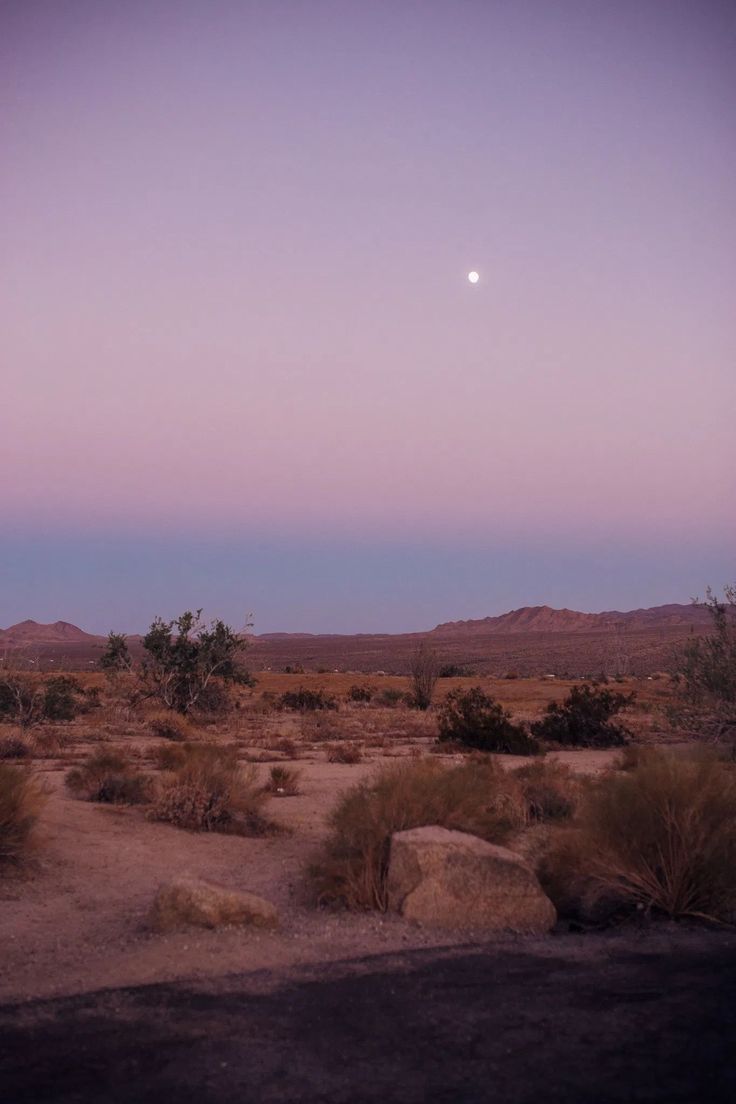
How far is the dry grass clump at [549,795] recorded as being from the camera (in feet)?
49.4

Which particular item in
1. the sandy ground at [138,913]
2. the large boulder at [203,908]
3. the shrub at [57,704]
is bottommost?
the sandy ground at [138,913]

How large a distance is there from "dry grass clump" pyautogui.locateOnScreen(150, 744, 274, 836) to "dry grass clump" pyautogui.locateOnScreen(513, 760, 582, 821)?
4.25 metres

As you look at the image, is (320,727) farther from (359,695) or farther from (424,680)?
(359,695)

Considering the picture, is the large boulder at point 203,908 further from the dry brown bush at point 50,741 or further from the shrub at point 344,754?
the dry brown bush at point 50,741

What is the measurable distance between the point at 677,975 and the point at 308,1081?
345 cm

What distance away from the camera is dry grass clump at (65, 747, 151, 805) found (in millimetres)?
16234

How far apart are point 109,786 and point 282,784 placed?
365cm

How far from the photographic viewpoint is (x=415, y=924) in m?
8.96

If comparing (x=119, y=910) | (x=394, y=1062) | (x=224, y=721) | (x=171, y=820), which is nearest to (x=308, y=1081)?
(x=394, y=1062)

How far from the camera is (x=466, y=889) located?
29.5ft

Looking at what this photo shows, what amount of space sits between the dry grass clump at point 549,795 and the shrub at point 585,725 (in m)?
12.6

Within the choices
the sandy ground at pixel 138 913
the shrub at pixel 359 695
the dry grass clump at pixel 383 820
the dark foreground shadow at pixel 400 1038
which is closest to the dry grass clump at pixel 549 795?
the dry grass clump at pixel 383 820

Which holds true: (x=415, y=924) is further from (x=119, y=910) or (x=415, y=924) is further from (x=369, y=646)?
(x=369, y=646)

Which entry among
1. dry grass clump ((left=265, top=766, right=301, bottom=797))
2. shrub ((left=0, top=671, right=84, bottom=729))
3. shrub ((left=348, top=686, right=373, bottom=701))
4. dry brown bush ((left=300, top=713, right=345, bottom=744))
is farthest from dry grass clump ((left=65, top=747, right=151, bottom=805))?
shrub ((left=348, top=686, right=373, bottom=701))
